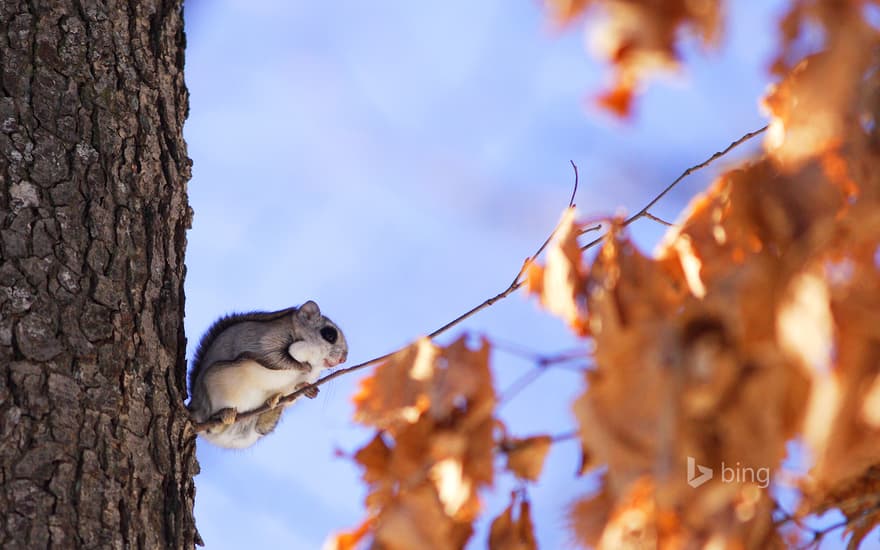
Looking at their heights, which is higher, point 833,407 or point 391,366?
point 391,366

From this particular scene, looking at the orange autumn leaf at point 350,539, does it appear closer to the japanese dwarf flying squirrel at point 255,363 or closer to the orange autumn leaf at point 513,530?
the orange autumn leaf at point 513,530

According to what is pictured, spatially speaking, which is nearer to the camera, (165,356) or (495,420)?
(495,420)

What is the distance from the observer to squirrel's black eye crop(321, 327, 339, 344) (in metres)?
5.52

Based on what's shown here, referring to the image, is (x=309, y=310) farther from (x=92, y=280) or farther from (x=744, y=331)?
(x=744, y=331)

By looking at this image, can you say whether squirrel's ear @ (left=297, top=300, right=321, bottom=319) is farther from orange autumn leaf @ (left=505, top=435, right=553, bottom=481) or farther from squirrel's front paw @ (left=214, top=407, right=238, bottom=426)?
orange autumn leaf @ (left=505, top=435, right=553, bottom=481)

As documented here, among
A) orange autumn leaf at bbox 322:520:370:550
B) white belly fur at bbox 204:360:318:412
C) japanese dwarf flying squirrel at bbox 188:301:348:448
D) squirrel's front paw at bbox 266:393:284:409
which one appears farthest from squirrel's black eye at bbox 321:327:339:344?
orange autumn leaf at bbox 322:520:370:550

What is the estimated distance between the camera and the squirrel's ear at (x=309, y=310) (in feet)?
17.8

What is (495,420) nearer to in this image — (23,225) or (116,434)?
(116,434)

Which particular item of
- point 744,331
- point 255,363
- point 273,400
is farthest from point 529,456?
point 255,363

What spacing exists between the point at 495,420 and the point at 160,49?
2170 millimetres

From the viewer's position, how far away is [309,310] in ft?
18.0

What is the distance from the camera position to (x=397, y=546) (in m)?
2.02

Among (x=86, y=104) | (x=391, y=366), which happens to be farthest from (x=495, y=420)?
(x=86, y=104)

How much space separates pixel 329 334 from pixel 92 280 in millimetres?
2641
